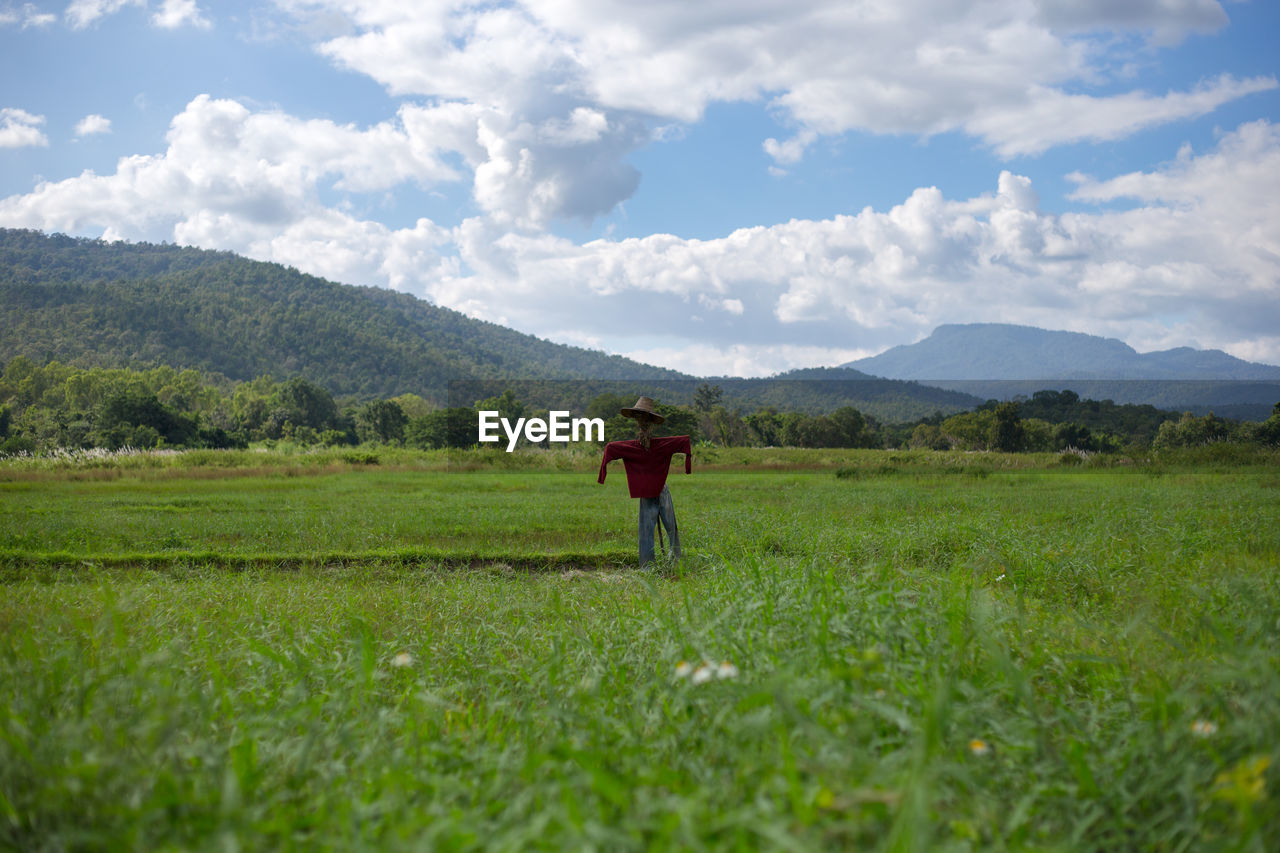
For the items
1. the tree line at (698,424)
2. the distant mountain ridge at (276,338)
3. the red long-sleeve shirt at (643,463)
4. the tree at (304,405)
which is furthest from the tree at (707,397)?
the tree at (304,405)

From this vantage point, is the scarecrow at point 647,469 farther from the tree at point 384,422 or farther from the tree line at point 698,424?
the tree at point 384,422

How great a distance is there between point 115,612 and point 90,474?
3287cm

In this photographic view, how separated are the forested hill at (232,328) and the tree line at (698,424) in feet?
73.7

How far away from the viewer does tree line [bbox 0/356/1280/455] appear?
126 ft

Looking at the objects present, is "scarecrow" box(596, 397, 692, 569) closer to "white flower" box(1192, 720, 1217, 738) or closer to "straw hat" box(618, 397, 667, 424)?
"straw hat" box(618, 397, 667, 424)

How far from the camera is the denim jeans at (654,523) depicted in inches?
405

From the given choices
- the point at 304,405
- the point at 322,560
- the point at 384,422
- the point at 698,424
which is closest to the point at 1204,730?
the point at 322,560

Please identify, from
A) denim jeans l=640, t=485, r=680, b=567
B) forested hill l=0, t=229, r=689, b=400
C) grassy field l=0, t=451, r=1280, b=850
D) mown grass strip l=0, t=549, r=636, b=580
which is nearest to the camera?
grassy field l=0, t=451, r=1280, b=850

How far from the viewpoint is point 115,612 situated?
3855 millimetres

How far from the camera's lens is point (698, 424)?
4788 cm

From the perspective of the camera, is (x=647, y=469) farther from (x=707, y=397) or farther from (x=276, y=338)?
(x=276, y=338)

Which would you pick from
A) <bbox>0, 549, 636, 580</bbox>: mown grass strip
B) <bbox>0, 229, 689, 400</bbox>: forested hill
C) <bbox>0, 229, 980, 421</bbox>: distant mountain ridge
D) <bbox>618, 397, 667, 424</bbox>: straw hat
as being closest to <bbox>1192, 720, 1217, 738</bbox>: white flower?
<bbox>618, 397, 667, 424</bbox>: straw hat

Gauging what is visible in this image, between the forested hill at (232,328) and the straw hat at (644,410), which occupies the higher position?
the forested hill at (232,328)

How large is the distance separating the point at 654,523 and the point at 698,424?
37673mm
